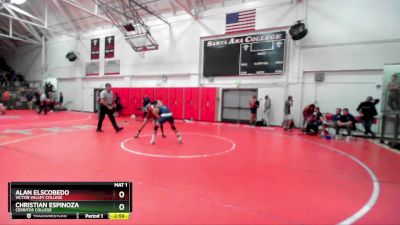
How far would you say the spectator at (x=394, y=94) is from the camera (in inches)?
310

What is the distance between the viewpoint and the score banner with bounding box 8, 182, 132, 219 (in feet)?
7.38

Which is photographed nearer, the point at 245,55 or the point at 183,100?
the point at 245,55

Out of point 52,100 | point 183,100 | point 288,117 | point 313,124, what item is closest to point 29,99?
point 52,100

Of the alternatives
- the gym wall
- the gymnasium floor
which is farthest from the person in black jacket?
the gymnasium floor

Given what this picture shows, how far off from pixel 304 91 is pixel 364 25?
163 inches

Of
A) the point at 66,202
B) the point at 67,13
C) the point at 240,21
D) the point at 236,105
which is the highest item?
the point at 67,13

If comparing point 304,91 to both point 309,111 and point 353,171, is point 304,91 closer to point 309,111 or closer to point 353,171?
point 309,111

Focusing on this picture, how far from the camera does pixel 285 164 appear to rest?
4.91m

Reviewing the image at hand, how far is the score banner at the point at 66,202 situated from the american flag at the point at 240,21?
13385mm

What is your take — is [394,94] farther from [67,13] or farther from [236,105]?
[67,13]

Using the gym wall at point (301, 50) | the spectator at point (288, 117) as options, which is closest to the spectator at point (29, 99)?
the gym wall at point (301, 50)

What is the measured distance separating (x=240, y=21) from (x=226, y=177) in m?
12.3

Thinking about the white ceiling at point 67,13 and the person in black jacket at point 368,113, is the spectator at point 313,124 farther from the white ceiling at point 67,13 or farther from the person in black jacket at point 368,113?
the white ceiling at point 67,13

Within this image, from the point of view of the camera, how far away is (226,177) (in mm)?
3938
